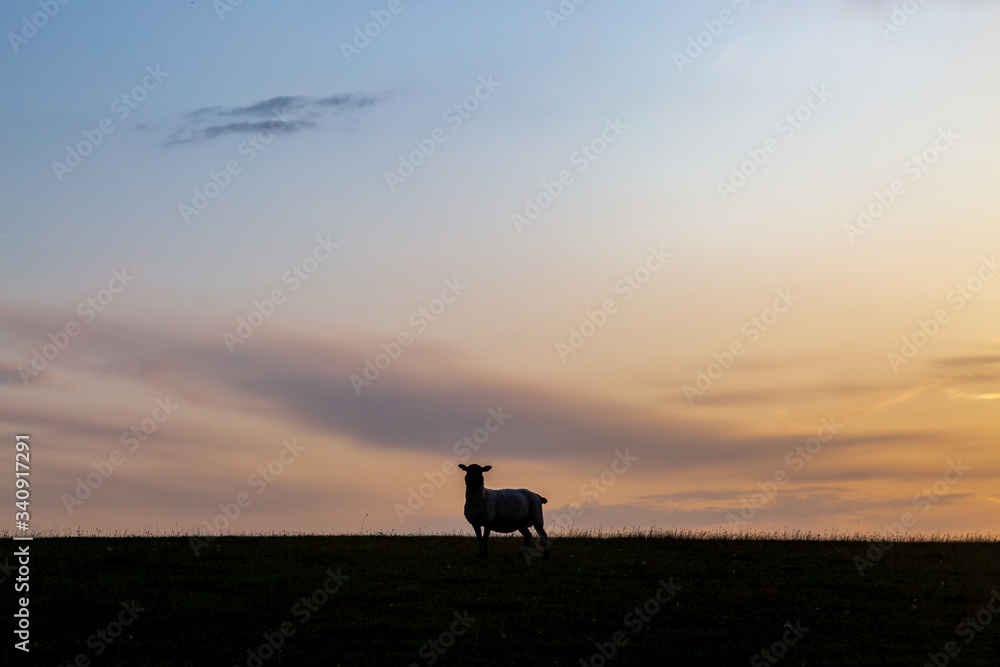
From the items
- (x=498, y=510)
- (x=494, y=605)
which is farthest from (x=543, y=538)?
(x=494, y=605)

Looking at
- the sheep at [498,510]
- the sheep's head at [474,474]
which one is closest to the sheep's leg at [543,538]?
the sheep at [498,510]

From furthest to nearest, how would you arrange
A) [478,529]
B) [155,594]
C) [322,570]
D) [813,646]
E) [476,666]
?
[478,529] → [322,570] → [155,594] → [813,646] → [476,666]

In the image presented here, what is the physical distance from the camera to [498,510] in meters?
33.8

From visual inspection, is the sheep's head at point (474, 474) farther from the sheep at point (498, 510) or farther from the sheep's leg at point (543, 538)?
the sheep's leg at point (543, 538)

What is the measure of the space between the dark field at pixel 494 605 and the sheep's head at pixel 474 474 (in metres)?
2.28

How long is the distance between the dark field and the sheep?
90 centimetres

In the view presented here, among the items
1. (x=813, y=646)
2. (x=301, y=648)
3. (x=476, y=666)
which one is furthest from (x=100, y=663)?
(x=813, y=646)

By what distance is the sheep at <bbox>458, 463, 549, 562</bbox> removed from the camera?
33.2 m

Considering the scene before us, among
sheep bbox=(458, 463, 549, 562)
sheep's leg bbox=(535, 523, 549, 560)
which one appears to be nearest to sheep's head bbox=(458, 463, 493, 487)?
sheep bbox=(458, 463, 549, 562)

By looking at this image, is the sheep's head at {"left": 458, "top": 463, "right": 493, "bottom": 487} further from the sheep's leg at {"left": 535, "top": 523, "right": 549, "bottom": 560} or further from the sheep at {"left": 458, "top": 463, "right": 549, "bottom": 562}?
the sheep's leg at {"left": 535, "top": 523, "right": 549, "bottom": 560}

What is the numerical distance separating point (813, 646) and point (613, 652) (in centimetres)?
436

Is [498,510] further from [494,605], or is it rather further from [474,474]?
[494,605]

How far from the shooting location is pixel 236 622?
23.0m

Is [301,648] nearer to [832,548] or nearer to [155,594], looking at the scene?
[155,594]
